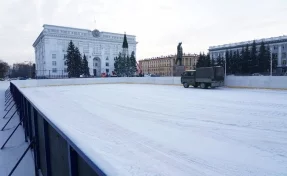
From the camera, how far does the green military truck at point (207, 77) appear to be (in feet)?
72.1

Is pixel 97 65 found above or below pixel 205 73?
above

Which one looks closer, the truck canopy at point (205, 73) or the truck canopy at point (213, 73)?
the truck canopy at point (213, 73)

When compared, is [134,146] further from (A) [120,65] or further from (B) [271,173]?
(A) [120,65]

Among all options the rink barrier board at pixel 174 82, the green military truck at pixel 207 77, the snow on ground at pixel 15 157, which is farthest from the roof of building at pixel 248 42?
the snow on ground at pixel 15 157

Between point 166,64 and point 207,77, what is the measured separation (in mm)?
95998

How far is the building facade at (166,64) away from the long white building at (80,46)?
26012 millimetres

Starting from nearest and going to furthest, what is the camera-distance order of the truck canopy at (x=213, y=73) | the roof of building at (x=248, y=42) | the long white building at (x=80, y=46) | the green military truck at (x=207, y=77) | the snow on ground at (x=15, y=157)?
the snow on ground at (x=15, y=157)
the green military truck at (x=207, y=77)
the truck canopy at (x=213, y=73)
the long white building at (x=80, y=46)
the roof of building at (x=248, y=42)

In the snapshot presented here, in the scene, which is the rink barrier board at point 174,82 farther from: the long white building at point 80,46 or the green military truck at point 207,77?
the long white building at point 80,46

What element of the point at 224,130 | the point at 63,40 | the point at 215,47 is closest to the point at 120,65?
the point at 63,40

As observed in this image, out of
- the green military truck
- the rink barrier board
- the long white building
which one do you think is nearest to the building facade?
the long white building

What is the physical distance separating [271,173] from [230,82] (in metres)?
20.8

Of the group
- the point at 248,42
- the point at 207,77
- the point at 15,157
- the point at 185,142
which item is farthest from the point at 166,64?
the point at 185,142

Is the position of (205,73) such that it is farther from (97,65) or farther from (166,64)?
(166,64)

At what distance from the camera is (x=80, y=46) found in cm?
8269
